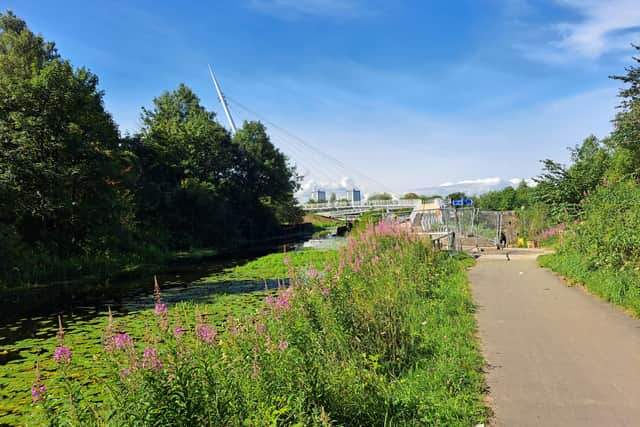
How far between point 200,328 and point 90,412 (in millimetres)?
1094

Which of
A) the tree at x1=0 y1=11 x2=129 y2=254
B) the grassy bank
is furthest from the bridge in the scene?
the grassy bank

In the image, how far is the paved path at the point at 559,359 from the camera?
416 cm

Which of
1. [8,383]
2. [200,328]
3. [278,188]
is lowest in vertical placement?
[8,383]

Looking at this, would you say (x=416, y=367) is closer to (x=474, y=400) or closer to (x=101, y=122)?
(x=474, y=400)

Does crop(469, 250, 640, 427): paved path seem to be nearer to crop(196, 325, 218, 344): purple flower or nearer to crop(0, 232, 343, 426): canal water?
crop(196, 325, 218, 344): purple flower

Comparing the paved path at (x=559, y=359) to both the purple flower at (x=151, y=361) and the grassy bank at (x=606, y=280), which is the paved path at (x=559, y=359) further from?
the purple flower at (x=151, y=361)

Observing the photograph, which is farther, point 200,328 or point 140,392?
point 200,328

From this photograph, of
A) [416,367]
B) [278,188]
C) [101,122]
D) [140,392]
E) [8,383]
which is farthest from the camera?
[278,188]

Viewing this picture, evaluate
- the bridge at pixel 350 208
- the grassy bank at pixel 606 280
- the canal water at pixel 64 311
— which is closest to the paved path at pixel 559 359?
the grassy bank at pixel 606 280

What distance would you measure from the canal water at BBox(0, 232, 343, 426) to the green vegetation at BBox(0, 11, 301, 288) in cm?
437

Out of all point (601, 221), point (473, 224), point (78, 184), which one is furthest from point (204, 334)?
point (78, 184)

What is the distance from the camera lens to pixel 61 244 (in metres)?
23.8

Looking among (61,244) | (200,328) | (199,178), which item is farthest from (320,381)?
(199,178)

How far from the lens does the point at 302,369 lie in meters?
3.81
